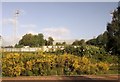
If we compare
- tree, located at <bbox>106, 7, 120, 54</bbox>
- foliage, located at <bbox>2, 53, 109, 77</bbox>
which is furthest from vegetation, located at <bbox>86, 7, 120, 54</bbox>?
foliage, located at <bbox>2, 53, 109, 77</bbox>

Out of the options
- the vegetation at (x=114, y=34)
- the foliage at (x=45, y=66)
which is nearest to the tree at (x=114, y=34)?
the vegetation at (x=114, y=34)

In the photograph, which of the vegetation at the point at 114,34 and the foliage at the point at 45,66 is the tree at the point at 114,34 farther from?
the foliage at the point at 45,66

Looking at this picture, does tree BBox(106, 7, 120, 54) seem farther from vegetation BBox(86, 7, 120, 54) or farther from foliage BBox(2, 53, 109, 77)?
foliage BBox(2, 53, 109, 77)

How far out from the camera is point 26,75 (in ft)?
37.9

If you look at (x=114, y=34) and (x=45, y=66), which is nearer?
(x=45, y=66)

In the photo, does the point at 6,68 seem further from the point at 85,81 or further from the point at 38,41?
the point at 38,41

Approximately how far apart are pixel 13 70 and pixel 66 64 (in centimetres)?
245

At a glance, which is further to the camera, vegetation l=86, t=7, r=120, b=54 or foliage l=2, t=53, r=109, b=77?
vegetation l=86, t=7, r=120, b=54

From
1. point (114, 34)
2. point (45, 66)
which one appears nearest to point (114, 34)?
point (114, 34)

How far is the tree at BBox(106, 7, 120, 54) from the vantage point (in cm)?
2008

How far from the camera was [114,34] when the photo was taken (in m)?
22.3

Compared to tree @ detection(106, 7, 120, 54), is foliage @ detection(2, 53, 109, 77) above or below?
below

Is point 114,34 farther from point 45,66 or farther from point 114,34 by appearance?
point 45,66

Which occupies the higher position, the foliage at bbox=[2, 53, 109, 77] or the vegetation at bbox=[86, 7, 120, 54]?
the vegetation at bbox=[86, 7, 120, 54]
